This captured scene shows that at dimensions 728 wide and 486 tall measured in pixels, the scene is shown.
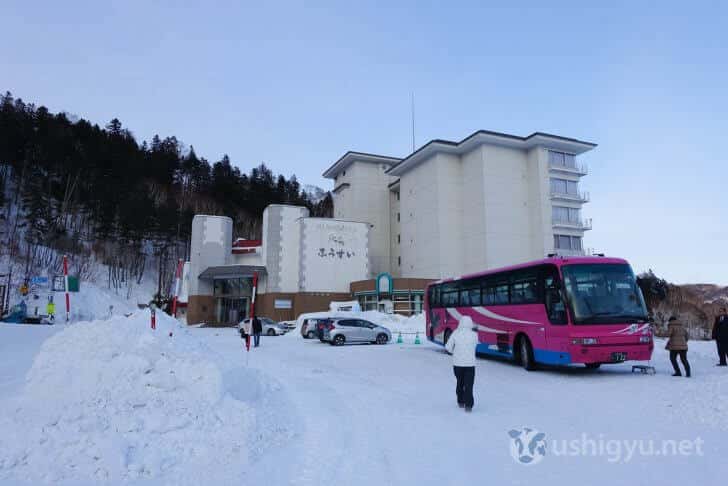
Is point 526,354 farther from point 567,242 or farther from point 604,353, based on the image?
point 567,242

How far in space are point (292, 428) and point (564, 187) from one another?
4742 cm

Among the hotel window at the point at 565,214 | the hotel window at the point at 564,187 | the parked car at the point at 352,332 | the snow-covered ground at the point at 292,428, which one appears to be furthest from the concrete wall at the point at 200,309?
the snow-covered ground at the point at 292,428

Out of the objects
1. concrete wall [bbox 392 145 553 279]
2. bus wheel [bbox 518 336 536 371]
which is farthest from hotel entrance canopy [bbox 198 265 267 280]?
bus wheel [bbox 518 336 536 371]

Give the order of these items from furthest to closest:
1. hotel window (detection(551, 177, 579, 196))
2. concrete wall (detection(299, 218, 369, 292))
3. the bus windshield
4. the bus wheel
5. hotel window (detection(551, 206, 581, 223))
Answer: concrete wall (detection(299, 218, 369, 292))
hotel window (detection(551, 177, 579, 196))
hotel window (detection(551, 206, 581, 223))
the bus wheel
the bus windshield

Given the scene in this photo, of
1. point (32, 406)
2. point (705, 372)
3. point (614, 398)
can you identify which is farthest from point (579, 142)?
point (32, 406)

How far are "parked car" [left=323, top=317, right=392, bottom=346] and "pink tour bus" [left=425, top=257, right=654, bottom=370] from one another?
1075 centimetres

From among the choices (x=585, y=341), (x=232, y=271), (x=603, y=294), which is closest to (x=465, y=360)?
(x=585, y=341)

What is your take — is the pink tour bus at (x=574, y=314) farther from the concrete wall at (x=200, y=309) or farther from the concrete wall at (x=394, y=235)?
the concrete wall at (x=394, y=235)

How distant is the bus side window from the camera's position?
12.1 meters

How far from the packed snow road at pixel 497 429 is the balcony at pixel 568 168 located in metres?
38.3

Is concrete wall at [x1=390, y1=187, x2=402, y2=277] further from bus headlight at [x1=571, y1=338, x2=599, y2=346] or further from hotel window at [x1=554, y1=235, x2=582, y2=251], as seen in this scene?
bus headlight at [x1=571, y1=338, x2=599, y2=346]

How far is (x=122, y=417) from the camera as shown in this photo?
18.0ft

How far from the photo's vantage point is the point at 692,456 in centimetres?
536

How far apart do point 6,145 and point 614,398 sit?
Answer: 227 feet
